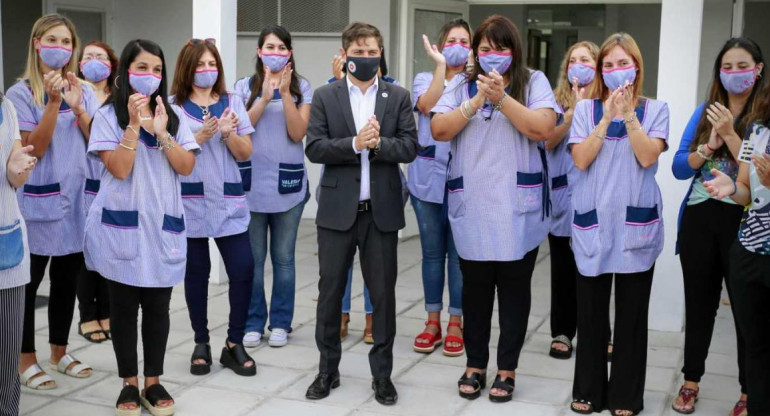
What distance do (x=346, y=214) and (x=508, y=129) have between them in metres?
0.96

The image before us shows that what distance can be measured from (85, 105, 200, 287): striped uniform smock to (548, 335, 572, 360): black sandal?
8.21ft

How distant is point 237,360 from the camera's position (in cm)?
524

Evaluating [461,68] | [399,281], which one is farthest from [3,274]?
[399,281]

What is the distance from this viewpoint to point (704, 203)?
15.1 feet

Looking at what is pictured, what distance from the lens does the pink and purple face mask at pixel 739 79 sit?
4434 millimetres

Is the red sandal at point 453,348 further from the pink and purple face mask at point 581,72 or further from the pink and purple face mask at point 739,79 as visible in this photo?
the pink and purple face mask at point 739,79

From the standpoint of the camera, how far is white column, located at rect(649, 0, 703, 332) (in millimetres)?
5996

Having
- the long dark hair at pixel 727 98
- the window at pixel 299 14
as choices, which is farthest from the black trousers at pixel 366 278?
the window at pixel 299 14

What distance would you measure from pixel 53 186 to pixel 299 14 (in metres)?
5.27

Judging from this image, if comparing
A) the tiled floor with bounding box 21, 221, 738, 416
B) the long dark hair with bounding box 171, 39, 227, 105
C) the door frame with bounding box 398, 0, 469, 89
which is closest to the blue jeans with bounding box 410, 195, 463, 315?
the tiled floor with bounding box 21, 221, 738, 416

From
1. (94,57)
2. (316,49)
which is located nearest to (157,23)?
(316,49)

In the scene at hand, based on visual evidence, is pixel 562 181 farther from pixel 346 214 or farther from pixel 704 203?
pixel 346 214

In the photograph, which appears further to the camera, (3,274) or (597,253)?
(597,253)

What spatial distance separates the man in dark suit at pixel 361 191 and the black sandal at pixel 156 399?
0.75 meters
